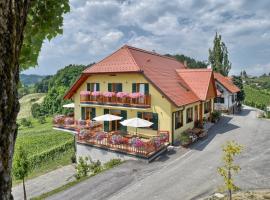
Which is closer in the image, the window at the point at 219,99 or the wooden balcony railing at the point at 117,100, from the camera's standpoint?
the wooden balcony railing at the point at 117,100

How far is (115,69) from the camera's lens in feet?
82.5

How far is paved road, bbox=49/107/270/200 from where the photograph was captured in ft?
43.8

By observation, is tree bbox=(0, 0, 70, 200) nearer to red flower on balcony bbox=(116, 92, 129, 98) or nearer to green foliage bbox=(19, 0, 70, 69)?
green foliage bbox=(19, 0, 70, 69)

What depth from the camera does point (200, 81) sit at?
2809cm

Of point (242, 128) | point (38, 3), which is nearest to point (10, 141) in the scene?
point (38, 3)

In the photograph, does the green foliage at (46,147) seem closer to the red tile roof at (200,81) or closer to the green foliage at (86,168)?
the green foliage at (86,168)

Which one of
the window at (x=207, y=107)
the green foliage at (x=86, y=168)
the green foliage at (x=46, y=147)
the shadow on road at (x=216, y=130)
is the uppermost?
the window at (x=207, y=107)

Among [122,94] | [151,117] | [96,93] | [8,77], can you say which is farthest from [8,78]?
[96,93]

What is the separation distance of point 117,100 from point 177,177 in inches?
451

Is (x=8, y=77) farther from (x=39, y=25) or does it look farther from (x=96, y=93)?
(x=96, y=93)

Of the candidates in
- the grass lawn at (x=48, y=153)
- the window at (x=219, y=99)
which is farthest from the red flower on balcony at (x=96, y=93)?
the window at (x=219, y=99)

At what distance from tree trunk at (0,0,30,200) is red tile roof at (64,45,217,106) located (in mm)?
19624

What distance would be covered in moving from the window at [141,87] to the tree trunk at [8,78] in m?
21.6

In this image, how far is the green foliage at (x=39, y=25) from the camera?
11.0ft
